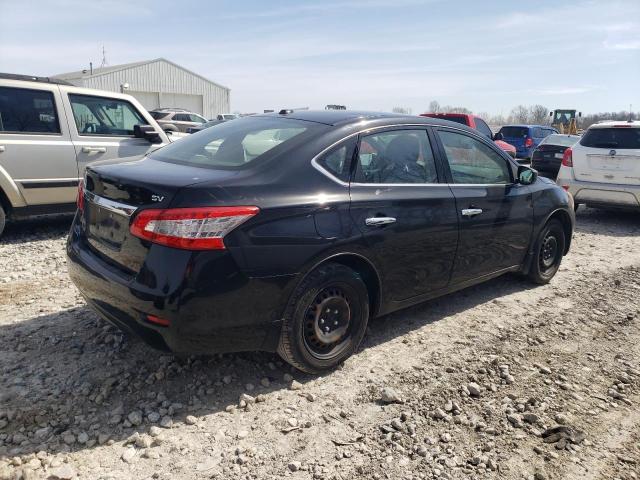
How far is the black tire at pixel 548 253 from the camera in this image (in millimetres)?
5084

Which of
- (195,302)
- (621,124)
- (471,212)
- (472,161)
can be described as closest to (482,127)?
(621,124)

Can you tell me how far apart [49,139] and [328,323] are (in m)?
4.68

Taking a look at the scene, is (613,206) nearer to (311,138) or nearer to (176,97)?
(311,138)

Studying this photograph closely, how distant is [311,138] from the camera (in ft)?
10.9

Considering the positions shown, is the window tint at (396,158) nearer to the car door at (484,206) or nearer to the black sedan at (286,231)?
the black sedan at (286,231)

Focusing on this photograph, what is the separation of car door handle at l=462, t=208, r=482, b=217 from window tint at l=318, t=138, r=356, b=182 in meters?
1.15

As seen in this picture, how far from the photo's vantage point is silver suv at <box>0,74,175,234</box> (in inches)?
233

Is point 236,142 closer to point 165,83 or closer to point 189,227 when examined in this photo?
point 189,227

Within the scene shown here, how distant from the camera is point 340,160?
335 centimetres

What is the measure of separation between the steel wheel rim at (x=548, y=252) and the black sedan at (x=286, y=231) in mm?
1132

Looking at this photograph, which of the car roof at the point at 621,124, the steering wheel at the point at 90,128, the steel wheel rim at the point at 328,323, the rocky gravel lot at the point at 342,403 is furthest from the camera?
the car roof at the point at 621,124

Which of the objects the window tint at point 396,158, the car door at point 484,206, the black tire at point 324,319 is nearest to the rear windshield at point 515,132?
the car door at point 484,206

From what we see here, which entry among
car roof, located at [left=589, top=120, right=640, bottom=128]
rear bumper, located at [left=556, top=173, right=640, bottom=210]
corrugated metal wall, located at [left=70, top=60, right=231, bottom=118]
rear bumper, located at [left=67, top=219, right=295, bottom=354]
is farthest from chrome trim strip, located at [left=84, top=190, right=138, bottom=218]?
corrugated metal wall, located at [left=70, top=60, right=231, bottom=118]

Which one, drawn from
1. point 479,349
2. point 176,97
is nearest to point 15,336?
point 479,349
